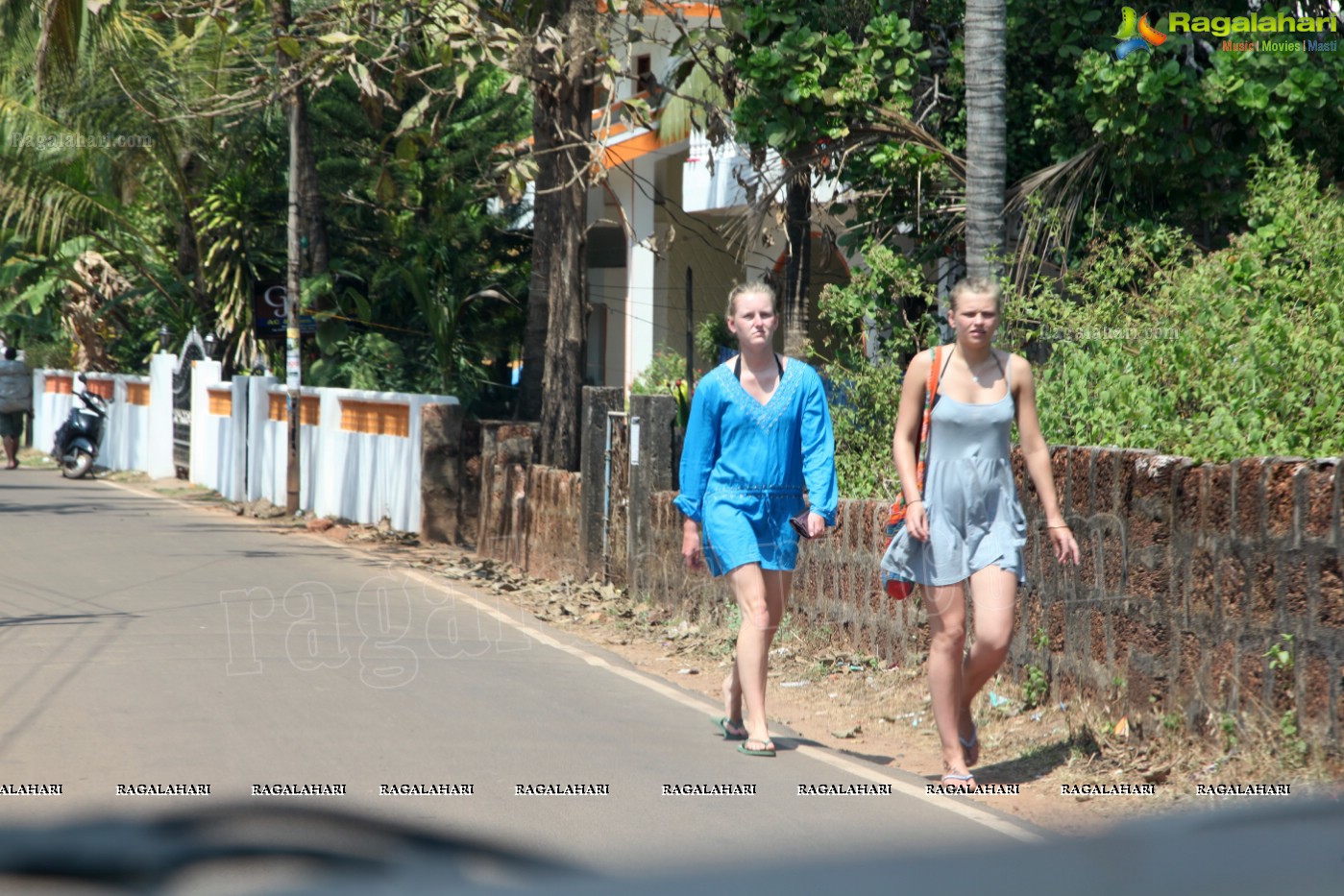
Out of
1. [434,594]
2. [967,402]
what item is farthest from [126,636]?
[967,402]

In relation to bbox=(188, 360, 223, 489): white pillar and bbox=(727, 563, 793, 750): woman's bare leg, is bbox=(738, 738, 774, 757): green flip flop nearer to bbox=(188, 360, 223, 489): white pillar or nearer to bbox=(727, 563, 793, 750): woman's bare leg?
bbox=(727, 563, 793, 750): woman's bare leg

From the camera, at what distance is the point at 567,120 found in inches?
514

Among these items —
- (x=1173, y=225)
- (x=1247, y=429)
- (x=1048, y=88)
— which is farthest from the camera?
(x=1048, y=88)

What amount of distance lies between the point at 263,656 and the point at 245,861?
6049mm

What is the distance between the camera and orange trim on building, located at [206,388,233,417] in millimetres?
19719

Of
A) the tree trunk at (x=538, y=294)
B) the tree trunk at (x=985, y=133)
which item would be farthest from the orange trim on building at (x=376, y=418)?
the tree trunk at (x=985, y=133)

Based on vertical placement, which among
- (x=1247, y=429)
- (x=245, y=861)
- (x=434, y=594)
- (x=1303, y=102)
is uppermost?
(x=1303, y=102)

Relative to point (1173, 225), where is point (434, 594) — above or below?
below

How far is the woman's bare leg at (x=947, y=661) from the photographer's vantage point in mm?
5512

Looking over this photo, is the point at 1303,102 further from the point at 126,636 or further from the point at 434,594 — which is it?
the point at 126,636

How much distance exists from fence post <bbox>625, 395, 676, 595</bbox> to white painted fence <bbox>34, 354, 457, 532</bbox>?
4.38 m

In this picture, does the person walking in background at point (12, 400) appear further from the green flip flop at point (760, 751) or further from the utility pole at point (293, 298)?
the green flip flop at point (760, 751)

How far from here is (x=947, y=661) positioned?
5520 mm

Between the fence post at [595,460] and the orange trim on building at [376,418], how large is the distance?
13.0 ft
